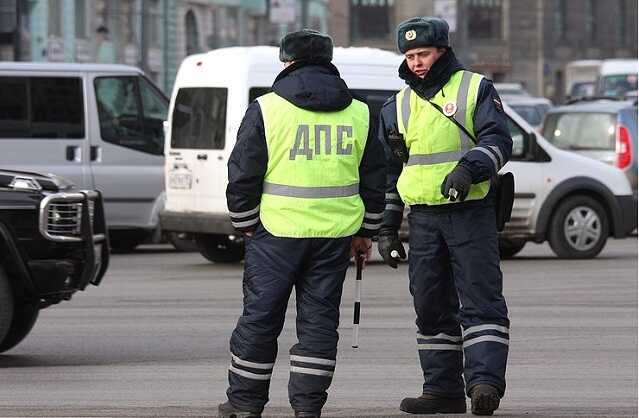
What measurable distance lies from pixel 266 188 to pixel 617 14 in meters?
93.6

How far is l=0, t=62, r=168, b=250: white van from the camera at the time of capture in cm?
2055

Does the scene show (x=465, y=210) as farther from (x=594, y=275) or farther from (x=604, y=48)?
(x=604, y=48)

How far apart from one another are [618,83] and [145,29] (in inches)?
710

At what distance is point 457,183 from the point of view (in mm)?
8336

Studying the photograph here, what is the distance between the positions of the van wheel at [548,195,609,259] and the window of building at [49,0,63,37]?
31.2 metres

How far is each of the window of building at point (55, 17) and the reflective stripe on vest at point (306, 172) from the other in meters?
41.8

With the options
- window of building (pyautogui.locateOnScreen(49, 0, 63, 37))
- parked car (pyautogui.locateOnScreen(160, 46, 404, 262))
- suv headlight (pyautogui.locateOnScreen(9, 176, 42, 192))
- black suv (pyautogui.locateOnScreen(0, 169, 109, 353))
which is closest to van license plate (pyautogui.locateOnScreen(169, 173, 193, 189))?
parked car (pyautogui.locateOnScreen(160, 46, 404, 262))

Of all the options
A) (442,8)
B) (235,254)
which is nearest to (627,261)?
(235,254)

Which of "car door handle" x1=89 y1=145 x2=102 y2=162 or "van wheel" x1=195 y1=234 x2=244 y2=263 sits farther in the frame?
"car door handle" x1=89 y1=145 x2=102 y2=162

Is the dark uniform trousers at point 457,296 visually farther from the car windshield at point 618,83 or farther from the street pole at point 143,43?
the car windshield at point 618,83

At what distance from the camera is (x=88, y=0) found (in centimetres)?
5238

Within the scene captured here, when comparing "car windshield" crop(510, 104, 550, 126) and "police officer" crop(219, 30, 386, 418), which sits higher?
"police officer" crop(219, 30, 386, 418)

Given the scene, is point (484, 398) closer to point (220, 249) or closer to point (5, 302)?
point (5, 302)

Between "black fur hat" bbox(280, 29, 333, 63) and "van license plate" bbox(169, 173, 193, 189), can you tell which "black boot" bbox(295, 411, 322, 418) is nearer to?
"black fur hat" bbox(280, 29, 333, 63)
